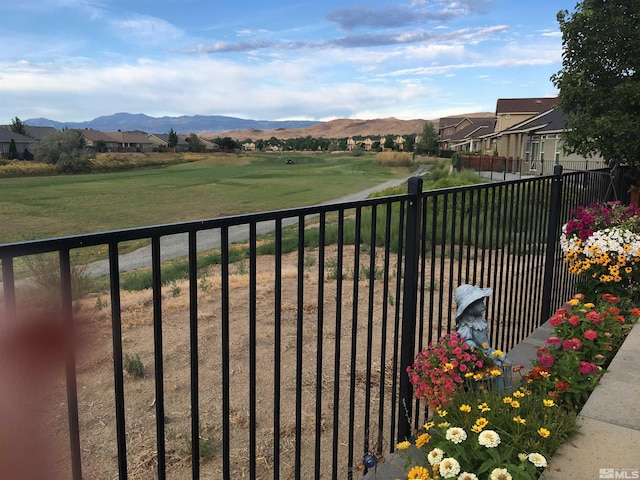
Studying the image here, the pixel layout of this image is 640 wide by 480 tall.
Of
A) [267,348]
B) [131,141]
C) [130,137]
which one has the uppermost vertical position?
[130,137]

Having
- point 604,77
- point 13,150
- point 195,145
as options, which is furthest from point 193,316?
point 195,145

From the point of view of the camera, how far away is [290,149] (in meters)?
142

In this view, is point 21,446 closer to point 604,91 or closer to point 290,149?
point 604,91

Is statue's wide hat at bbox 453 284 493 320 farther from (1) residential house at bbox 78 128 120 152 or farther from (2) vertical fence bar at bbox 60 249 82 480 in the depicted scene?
(1) residential house at bbox 78 128 120 152

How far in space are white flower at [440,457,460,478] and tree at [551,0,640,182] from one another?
969cm

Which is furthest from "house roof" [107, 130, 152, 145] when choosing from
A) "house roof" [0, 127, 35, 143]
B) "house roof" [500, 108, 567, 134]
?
"house roof" [500, 108, 567, 134]

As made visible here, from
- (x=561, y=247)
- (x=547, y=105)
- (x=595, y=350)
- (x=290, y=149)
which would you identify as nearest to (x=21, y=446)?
Result: (x=595, y=350)

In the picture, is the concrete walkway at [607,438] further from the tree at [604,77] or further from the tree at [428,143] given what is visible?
A: the tree at [428,143]

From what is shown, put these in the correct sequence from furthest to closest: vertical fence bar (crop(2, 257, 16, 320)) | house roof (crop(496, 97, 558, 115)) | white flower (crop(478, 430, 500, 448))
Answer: house roof (crop(496, 97, 558, 115)) → white flower (crop(478, 430, 500, 448)) → vertical fence bar (crop(2, 257, 16, 320))

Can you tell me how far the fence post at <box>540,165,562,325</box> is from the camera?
448cm

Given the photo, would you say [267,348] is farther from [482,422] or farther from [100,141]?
[100,141]

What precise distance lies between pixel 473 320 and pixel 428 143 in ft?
288

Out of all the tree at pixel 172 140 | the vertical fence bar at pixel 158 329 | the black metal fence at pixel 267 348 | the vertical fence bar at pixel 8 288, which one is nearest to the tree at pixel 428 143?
the tree at pixel 172 140
